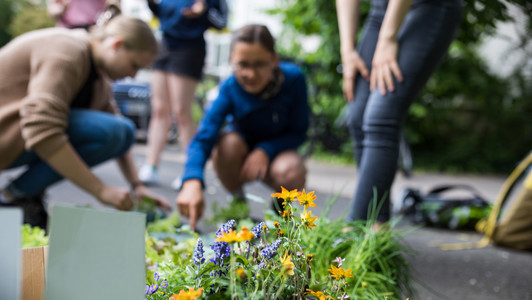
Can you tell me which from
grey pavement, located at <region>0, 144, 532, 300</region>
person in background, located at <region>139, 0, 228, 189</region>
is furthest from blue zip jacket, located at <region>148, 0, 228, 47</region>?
grey pavement, located at <region>0, 144, 532, 300</region>

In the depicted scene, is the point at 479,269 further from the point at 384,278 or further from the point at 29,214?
the point at 29,214

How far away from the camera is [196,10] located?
346 centimetres

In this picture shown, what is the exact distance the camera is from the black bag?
300 centimetres

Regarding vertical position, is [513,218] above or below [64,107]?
below

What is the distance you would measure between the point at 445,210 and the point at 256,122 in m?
1.46

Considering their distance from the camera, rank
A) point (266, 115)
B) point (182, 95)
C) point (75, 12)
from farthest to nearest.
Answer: point (182, 95) → point (75, 12) → point (266, 115)

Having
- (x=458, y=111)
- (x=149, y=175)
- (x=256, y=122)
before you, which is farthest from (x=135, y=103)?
(x=256, y=122)

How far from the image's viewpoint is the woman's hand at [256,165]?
215cm

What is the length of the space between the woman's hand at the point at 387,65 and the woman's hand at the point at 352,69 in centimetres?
13

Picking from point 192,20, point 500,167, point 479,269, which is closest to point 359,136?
point 479,269

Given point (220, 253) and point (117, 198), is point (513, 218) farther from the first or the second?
point (220, 253)

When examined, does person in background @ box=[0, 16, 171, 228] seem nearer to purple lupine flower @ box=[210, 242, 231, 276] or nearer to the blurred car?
purple lupine flower @ box=[210, 242, 231, 276]

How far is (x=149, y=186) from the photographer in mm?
3652

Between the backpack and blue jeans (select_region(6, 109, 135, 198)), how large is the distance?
1.73 m
